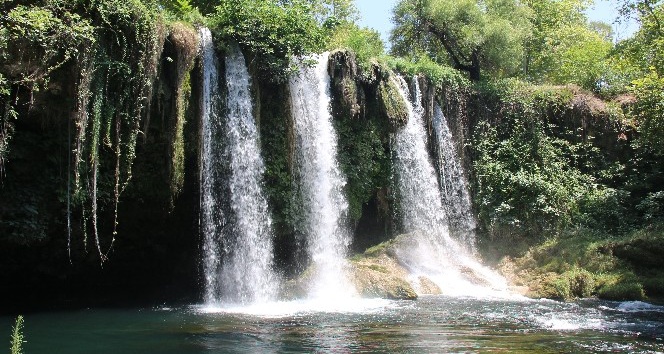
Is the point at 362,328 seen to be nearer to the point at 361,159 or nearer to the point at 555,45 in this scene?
the point at 361,159

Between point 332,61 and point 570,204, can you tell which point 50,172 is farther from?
point 570,204

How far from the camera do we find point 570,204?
19.8 meters

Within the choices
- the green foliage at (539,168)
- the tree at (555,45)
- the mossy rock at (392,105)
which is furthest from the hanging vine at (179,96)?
the tree at (555,45)

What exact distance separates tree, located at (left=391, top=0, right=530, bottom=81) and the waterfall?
32.4ft

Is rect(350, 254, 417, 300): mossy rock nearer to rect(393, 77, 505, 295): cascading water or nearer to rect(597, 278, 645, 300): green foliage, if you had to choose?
rect(393, 77, 505, 295): cascading water

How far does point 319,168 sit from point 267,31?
4.24m

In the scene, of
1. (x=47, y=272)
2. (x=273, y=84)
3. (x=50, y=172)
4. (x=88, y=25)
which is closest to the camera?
(x=88, y=25)

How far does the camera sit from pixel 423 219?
63.4ft

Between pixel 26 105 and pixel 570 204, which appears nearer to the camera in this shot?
pixel 26 105

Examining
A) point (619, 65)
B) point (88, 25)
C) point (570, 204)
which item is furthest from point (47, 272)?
point (619, 65)

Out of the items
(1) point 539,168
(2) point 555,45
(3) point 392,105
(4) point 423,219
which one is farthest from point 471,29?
(4) point 423,219

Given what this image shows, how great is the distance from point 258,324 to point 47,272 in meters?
7.47

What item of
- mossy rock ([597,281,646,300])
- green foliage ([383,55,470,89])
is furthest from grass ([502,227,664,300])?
green foliage ([383,55,470,89])

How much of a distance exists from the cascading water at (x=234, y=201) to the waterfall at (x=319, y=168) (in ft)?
5.49
